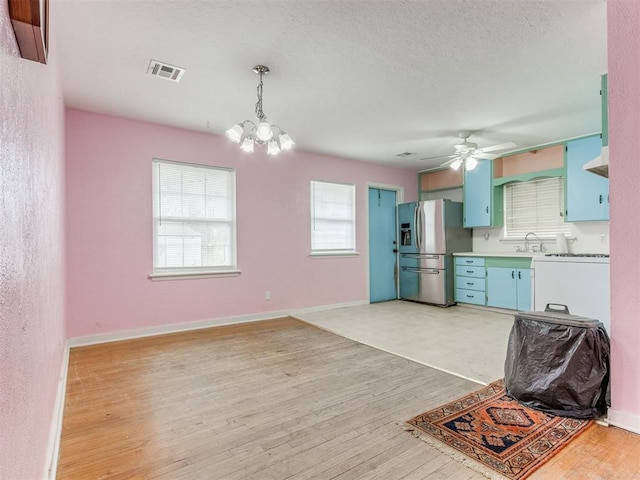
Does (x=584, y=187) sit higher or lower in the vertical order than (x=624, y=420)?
higher

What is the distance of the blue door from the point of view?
6266 mm

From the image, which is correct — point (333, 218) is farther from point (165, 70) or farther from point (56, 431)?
point (56, 431)

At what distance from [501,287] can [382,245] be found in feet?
6.83

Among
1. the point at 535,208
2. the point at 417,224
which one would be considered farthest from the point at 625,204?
the point at 417,224

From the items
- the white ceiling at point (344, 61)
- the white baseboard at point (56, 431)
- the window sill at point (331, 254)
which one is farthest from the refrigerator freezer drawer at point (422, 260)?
the white baseboard at point (56, 431)

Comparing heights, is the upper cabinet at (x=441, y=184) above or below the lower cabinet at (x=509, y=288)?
above

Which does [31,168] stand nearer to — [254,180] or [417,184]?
[254,180]

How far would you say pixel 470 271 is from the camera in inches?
220

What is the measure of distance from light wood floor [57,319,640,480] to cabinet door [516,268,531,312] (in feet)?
9.16

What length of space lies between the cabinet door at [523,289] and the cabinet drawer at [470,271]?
0.55 m

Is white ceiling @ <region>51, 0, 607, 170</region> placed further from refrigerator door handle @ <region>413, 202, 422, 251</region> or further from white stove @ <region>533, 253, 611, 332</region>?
refrigerator door handle @ <region>413, 202, 422, 251</region>

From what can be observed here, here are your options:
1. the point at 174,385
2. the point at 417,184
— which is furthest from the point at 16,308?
the point at 417,184

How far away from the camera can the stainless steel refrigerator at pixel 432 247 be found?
574cm

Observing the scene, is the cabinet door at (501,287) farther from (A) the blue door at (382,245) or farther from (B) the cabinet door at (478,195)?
(A) the blue door at (382,245)
